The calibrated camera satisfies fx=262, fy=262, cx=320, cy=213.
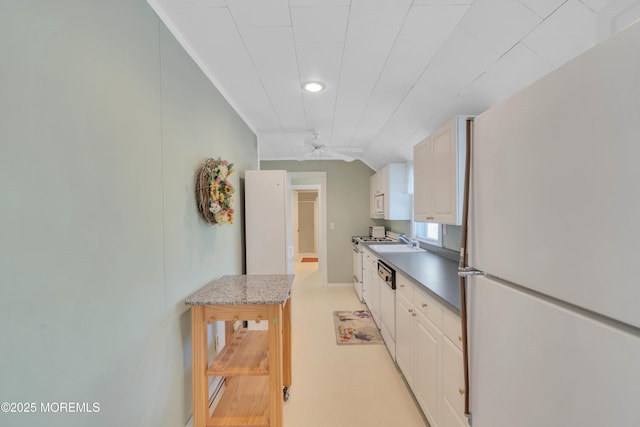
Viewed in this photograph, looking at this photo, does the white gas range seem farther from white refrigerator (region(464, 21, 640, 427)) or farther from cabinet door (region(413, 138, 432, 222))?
white refrigerator (region(464, 21, 640, 427))

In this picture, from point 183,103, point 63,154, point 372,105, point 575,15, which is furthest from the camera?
point 372,105

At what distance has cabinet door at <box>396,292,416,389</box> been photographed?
194 cm

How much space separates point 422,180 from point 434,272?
0.90 meters

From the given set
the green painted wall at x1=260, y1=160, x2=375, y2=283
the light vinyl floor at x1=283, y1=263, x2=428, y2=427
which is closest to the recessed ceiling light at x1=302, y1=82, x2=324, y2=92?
the light vinyl floor at x1=283, y1=263, x2=428, y2=427

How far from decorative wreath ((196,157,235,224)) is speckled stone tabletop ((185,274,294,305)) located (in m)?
0.47

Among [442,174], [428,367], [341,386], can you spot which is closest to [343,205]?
[442,174]

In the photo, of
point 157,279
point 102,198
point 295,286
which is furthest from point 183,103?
point 295,286

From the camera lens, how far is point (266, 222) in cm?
278

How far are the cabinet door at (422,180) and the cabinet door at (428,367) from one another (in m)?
1.02

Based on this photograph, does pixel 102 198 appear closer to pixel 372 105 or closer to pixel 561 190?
pixel 561 190

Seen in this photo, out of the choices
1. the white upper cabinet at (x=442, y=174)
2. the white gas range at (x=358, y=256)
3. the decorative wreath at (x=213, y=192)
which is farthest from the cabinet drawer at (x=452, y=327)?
the white gas range at (x=358, y=256)

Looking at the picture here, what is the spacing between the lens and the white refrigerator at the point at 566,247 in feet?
1.53

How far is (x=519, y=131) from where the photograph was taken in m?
0.72

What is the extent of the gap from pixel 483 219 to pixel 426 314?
1.01m
